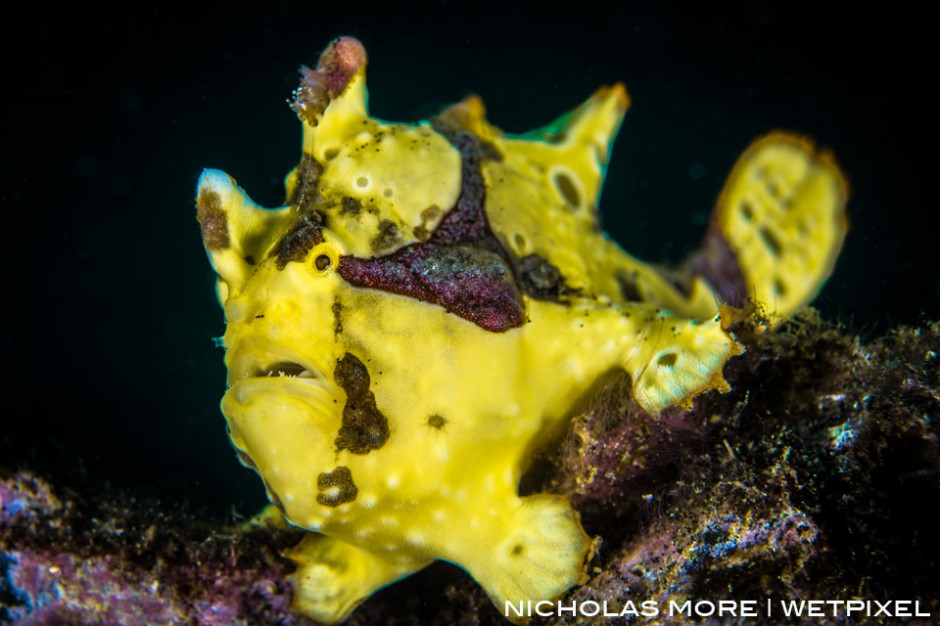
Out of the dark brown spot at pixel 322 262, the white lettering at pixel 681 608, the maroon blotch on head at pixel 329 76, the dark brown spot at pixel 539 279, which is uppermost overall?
the maroon blotch on head at pixel 329 76

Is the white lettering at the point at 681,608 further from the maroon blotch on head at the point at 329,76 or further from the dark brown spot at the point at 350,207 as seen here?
the maroon blotch on head at the point at 329,76

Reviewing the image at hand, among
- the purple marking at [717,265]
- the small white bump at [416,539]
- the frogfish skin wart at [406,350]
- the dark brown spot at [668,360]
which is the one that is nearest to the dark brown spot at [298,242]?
the frogfish skin wart at [406,350]

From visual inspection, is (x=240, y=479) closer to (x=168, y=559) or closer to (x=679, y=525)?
(x=168, y=559)

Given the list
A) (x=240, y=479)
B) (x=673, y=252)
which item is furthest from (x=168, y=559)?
(x=673, y=252)

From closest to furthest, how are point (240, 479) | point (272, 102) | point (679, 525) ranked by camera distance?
1. point (679, 525)
2. point (240, 479)
3. point (272, 102)

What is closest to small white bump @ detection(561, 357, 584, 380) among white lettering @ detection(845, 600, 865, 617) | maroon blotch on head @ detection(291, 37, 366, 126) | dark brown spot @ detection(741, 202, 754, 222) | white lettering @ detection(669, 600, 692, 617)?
white lettering @ detection(669, 600, 692, 617)

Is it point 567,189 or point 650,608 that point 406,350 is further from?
point 567,189

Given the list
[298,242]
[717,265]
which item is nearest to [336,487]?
[298,242]

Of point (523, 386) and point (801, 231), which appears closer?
point (523, 386)
